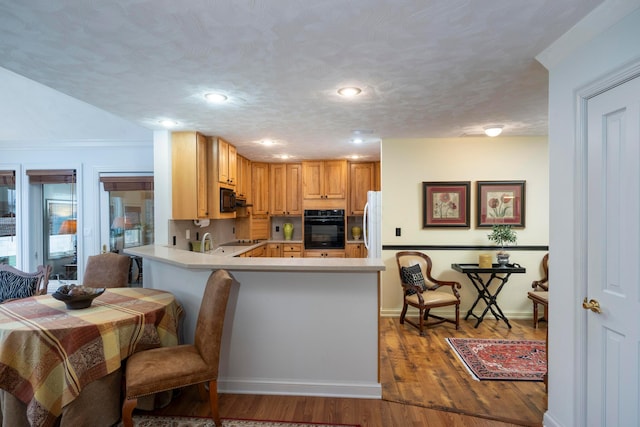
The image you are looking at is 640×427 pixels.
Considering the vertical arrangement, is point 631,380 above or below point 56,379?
above

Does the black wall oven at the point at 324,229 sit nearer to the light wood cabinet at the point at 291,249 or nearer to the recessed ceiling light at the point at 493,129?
the light wood cabinet at the point at 291,249

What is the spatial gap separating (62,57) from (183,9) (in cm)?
99

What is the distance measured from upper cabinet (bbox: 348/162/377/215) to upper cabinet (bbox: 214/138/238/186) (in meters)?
2.13

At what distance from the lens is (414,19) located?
1616mm

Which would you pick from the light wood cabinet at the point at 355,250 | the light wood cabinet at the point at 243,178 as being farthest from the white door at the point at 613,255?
the light wood cabinet at the point at 243,178

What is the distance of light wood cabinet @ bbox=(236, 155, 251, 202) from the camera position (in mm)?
5250

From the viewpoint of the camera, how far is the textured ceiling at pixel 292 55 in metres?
1.55

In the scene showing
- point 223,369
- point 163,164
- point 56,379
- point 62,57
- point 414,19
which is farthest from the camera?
point 163,164

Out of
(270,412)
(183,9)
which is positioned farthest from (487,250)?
(183,9)

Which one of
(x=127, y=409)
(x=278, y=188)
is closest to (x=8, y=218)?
(x=278, y=188)

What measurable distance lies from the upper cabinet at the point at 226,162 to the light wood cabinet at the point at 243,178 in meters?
0.43

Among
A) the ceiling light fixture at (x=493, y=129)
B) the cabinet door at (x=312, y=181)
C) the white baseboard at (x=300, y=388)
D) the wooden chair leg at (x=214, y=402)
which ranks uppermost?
the ceiling light fixture at (x=493, y=129)

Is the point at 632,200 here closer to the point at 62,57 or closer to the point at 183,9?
the point at 183,9

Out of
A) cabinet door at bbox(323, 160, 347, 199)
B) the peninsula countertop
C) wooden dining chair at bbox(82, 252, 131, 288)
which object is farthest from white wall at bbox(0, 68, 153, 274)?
cabinet door at bbox(323, 160, 347, 199)
